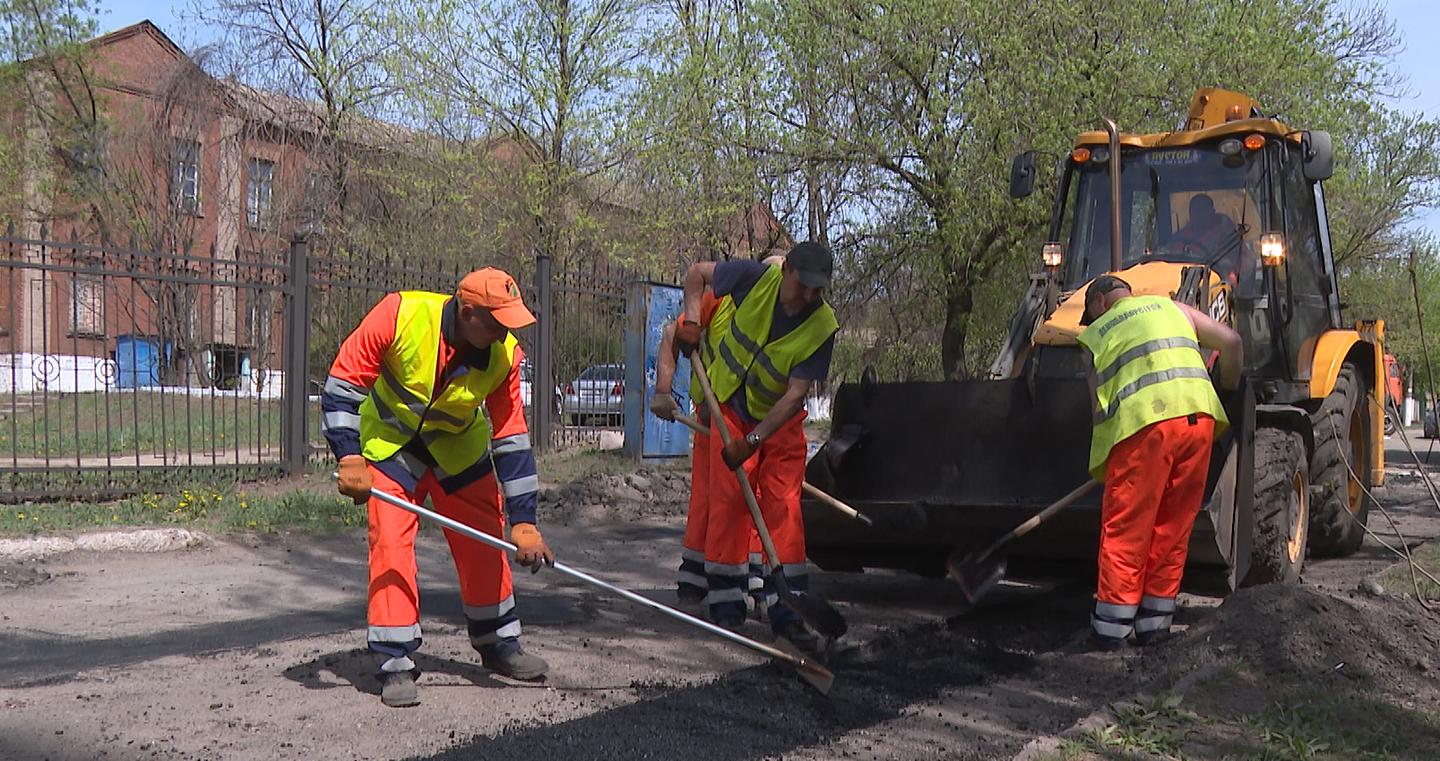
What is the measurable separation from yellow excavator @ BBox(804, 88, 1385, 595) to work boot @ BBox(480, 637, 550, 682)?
6.50 ft

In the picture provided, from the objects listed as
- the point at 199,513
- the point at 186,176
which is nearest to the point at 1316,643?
the point at 199,513

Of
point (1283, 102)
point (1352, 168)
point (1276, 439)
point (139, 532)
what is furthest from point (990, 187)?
point (139, 532)

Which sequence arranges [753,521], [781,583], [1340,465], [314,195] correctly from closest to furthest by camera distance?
[781,583]
[753,521]
[1340,465]
[314,195]

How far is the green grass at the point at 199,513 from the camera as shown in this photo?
8.59 m

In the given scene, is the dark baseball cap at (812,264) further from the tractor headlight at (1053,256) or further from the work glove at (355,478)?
the tractor headlight at (1053,256)

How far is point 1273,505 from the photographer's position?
6.14 meters

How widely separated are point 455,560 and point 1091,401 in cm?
318

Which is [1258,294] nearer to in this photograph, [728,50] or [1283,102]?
[1283,102]

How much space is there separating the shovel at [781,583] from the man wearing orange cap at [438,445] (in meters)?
1.05

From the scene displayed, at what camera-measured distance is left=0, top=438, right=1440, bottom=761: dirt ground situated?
154 inches

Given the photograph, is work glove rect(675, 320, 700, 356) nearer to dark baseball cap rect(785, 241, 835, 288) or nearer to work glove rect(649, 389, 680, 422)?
work glove rect(649, 389, 680, 422)

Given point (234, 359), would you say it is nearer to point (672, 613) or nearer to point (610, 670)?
point (610, 670)

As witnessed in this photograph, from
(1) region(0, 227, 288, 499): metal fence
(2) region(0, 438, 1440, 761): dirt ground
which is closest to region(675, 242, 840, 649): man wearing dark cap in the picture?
(2) region(0, 438, 1440, 761): dirt ground

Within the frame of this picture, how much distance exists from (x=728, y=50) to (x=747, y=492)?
12941 mm
